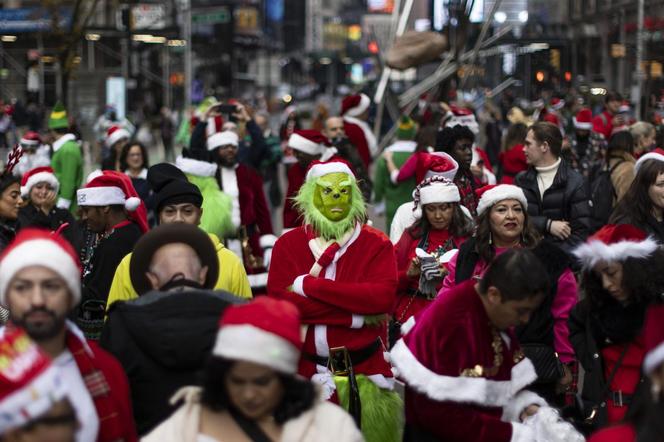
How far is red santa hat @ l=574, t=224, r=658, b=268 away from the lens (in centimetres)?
584

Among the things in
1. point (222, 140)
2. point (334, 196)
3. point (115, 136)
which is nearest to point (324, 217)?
point (334, 196)

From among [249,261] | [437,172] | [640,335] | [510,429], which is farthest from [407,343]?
[249,261]

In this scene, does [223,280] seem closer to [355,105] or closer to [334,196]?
[334,196]

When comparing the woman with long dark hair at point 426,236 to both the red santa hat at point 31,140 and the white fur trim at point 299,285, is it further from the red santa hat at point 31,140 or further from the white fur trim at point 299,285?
the red santa hat at point 31,140

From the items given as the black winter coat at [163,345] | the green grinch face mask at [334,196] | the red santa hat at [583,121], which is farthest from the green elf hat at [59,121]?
the black winter coat at [163,345]

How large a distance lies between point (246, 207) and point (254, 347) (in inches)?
268

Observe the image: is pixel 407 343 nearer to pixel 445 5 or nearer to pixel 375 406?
pixel 375 406

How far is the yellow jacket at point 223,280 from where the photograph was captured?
19.6ft

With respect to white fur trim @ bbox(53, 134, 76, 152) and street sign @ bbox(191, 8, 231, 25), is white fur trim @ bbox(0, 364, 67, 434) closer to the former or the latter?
white fur trim @ bbox(53, 134, 76, 152)

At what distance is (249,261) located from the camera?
10766mm

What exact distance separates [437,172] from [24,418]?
604 centimetres

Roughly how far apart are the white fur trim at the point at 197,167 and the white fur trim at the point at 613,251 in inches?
184

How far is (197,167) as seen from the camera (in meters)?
10.1

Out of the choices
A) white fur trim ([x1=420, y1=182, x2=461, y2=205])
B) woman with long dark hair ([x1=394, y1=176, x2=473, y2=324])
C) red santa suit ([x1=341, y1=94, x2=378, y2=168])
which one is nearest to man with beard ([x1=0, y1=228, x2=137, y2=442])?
woman with long dark hair ([x1=394, y1=176, x2=473, y2=324])
